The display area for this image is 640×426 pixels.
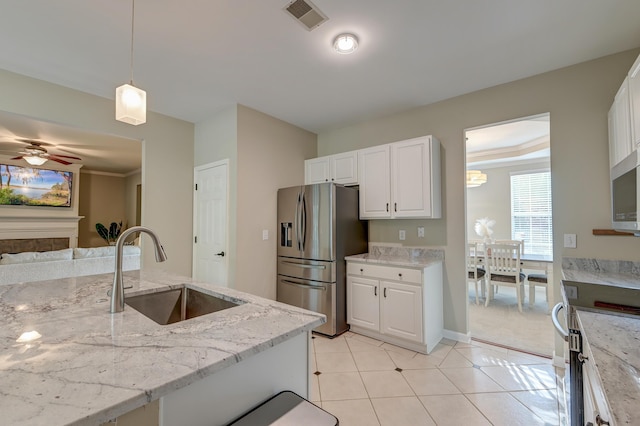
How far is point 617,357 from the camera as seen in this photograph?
2.86ft

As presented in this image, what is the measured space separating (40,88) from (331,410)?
382cm

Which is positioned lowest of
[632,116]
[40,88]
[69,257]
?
[69,257]

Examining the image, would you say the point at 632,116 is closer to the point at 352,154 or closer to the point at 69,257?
the point at 352,154

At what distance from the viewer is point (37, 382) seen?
66cm

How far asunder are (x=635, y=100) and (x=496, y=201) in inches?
183

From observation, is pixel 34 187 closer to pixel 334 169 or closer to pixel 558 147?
pixel 334 169

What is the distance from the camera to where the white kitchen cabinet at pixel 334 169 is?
11.5ft

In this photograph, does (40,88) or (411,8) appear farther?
(40,88)

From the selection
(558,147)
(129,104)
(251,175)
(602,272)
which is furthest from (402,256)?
(129,104)

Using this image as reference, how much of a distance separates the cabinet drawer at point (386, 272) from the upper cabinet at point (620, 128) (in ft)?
5.46

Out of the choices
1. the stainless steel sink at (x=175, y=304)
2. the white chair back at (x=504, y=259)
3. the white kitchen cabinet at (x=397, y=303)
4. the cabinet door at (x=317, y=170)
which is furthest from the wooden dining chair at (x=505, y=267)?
the stainless steel sink at (x=175, y=304)

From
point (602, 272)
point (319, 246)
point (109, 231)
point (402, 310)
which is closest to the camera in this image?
point (602, 272)

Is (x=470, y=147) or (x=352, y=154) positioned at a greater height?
(x=470, y=147)

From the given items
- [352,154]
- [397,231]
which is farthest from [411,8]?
[397,231]
